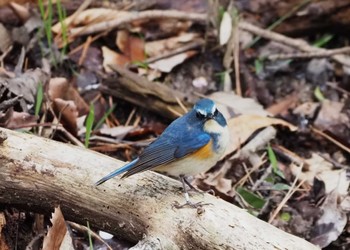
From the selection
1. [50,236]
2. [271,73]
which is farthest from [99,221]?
[271,73]

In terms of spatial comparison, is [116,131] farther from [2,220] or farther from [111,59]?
[2,220]

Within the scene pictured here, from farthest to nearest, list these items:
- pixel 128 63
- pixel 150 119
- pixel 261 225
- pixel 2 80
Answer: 1. pixel 128 63
2. pixel 150 119
3. pixel 2 80
4. pixel 261 225

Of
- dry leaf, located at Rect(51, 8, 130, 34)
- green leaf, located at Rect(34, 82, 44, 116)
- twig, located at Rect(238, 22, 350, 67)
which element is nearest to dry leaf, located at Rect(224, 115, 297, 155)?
twig, located at Rect(238, 22, 350, 67)

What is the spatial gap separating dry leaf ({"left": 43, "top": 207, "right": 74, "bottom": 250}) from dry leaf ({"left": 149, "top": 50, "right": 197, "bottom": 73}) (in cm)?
247

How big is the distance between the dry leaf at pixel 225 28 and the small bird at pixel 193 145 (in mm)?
2088

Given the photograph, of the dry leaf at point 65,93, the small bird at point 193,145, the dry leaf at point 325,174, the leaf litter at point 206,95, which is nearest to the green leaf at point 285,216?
the leaf litter at point 206,95

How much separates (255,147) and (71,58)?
1832 mm

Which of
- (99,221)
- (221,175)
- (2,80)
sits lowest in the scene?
(221,175)

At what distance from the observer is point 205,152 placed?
3.99 metres

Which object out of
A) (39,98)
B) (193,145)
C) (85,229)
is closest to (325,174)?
(193,145)

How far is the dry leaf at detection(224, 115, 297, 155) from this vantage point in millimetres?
5277

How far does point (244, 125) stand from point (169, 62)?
3.50 feet

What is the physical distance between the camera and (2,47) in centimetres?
581

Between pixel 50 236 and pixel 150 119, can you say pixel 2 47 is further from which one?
pixel 50 236
